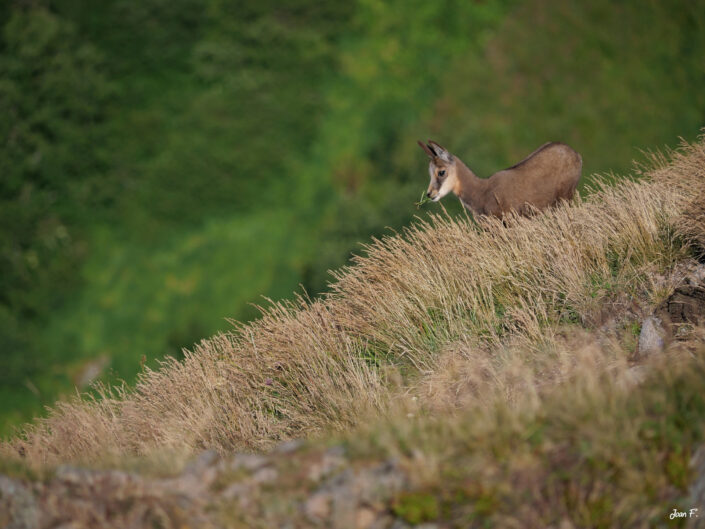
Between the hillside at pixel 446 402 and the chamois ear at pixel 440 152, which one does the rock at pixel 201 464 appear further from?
the chamois ear at pixel 440 152

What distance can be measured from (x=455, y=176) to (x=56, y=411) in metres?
5.72

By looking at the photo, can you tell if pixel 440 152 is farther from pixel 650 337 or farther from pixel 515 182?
pixel 650 337

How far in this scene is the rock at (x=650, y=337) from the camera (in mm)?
6758

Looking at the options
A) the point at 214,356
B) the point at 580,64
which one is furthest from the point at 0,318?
the point at 580,64

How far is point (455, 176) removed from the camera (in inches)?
408

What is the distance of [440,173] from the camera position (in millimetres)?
10195

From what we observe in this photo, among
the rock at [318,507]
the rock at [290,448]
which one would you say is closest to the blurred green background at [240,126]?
the rock at [290,448]

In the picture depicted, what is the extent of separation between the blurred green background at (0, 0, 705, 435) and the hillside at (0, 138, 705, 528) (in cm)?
1811

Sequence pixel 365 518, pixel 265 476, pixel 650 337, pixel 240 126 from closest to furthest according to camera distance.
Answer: pixel 365 518
pixel 265 476
pixel 650 337
pixel 240 126

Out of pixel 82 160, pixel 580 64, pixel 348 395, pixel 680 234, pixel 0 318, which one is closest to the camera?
pixel 348 395

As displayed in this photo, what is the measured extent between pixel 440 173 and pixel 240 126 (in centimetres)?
2456

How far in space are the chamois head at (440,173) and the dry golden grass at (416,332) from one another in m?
0.51

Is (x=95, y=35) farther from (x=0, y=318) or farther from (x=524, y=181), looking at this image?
(x=524, y=181)

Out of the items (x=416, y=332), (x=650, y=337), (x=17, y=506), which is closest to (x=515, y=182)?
(x=416, y=332)
